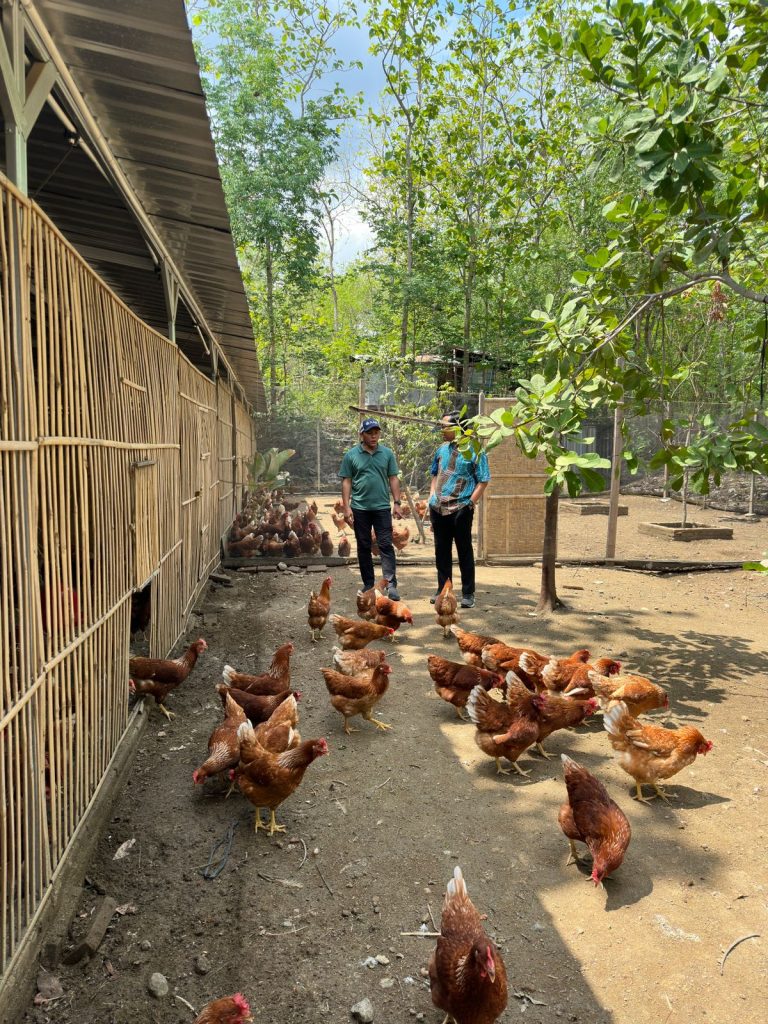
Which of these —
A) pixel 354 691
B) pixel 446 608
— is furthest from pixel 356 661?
pixel 446 608

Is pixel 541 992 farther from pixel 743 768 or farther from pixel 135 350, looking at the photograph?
pixel 135 350

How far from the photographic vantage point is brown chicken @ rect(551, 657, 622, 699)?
15.3ft

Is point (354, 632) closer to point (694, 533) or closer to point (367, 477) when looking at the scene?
point (367, 477)

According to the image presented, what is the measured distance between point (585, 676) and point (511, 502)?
5.66 meters

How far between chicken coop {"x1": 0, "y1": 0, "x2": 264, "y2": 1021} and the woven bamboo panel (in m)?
5.81

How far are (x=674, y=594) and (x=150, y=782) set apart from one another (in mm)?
7390

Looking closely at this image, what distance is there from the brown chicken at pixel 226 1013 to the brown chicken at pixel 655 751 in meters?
2.60

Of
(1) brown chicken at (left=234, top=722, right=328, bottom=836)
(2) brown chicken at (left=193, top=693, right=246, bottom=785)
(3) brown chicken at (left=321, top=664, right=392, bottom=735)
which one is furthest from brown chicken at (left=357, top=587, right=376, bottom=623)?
(1) brown chicken at (left=234, top=722, right=328, bottom=836)

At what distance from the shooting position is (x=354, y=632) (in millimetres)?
6062

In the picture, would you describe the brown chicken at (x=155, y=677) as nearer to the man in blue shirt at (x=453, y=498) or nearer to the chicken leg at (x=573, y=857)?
the chicken leg at (x=573, y=857)

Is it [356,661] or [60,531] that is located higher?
[60,531]

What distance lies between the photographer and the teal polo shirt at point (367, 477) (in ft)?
24.3

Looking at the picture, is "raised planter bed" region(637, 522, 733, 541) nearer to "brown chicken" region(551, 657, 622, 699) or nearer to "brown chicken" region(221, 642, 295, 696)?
"brown chicken" region(551, 657, 622, 699)

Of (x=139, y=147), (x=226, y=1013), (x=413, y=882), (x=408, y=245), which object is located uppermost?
(x=408, y=245)
